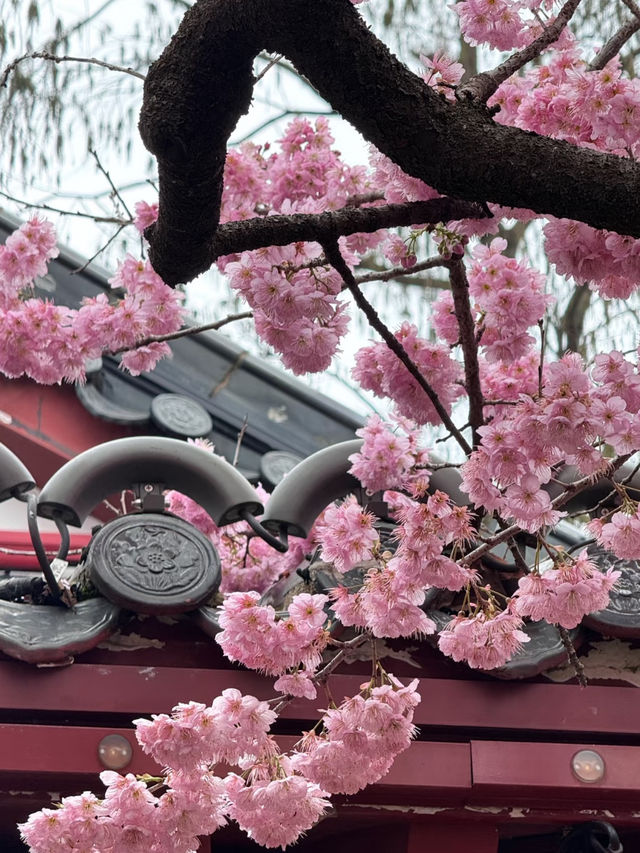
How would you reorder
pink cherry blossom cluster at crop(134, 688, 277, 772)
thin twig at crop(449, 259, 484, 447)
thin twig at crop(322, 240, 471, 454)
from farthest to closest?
thin twig at crop(449, 259, 484, 447)
pink cherry blossom cluster at crop(134, 688, 277, 772)
thin twig at crop(322, 240, 471, 454)

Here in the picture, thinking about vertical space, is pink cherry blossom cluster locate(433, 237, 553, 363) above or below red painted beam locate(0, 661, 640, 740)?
above

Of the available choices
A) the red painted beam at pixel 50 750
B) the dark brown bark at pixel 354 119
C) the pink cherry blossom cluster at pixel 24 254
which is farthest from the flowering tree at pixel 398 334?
the pink cherry blossom cluster at pixel 24 254

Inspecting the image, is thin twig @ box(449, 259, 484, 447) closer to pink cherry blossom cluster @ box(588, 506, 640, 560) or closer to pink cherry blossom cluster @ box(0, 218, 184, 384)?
pink cherry blossom cluster @ box(588, 506, 640, 560)

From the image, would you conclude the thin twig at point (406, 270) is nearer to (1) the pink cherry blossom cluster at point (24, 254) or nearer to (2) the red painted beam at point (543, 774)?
(2) the red painted beam at point (543, 774)

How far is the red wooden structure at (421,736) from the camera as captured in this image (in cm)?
227

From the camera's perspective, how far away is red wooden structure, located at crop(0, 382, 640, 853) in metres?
2.27

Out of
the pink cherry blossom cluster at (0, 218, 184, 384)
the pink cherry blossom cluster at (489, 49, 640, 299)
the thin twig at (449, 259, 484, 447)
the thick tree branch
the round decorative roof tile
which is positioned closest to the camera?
the thick tree branch

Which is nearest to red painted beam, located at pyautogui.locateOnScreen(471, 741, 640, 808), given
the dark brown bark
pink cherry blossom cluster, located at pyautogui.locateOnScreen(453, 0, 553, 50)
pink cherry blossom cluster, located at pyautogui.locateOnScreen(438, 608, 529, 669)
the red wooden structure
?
the red wooden structure

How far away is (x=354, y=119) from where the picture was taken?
1.55 metres

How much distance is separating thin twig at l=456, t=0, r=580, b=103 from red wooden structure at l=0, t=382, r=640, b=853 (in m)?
1.14

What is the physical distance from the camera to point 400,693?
2213 millimetres

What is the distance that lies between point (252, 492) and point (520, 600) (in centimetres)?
68

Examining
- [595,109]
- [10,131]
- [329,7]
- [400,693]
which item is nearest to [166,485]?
[400,693]

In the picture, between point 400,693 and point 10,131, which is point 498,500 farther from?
point 10,131
